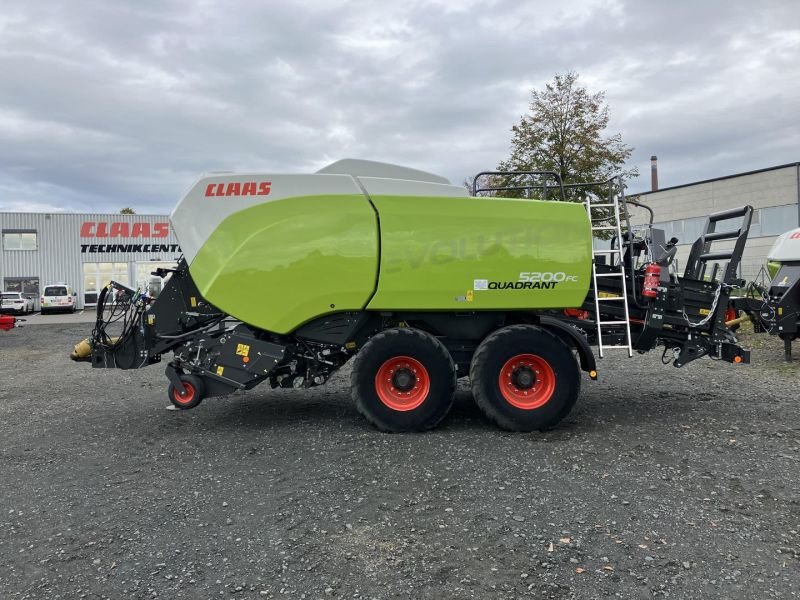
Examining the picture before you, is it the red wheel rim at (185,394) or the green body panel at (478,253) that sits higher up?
the green body panel at (478,253)

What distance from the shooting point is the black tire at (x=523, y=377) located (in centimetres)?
576

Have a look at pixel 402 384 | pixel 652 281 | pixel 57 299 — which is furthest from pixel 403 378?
pixel 57 299

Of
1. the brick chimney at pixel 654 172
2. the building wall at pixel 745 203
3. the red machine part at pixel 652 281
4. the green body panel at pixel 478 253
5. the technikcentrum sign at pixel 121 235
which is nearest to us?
the green body panel at pixel 478 253

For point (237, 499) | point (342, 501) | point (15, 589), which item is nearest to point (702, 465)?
point (342, 501)

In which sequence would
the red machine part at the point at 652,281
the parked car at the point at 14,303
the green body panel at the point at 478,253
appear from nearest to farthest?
the green body panel at the point at 478,253 < the red machine part at the point at 652,281 < the parked car at the point at 14,303

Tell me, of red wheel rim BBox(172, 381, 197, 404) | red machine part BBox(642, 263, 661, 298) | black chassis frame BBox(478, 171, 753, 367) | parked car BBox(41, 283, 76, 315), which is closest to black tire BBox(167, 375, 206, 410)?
red wheel rim BBox(172, 381, 197, 404)

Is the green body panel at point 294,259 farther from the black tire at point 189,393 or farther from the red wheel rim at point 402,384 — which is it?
the black tire at point 189,393

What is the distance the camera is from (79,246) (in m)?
31.8

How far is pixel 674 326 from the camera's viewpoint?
6336 mm

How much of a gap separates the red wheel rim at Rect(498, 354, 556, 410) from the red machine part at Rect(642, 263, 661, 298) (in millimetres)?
1416

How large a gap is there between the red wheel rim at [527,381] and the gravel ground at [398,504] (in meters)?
0.37

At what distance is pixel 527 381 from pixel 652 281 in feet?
5.82

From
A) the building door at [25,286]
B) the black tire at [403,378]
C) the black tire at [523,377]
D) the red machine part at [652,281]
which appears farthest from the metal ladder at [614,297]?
the building door at [25,286]

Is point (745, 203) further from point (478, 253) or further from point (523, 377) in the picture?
point (478, 253)
